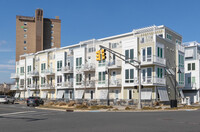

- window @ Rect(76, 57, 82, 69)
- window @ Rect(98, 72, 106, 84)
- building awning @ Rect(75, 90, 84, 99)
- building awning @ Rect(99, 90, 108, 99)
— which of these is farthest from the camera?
window @ Rect(76, 57, 82, 69)

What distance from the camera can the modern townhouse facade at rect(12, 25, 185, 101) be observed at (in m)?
41.6

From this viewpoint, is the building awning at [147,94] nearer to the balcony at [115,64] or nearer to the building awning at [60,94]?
the balcony at [115,64]

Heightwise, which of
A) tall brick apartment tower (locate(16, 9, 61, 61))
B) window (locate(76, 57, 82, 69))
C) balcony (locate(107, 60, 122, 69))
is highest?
tall brick apartment tower (locate(16, 9, 61, 61))

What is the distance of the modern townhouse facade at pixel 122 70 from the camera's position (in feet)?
136

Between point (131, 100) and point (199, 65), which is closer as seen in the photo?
point (131, 100)

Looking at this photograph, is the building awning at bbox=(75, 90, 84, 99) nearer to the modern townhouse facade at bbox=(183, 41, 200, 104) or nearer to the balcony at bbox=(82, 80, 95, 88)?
the balcony at bbox=(82, 80, 95, 88)

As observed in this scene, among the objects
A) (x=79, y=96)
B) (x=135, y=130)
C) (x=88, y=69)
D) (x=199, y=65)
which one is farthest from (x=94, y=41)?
(x=135, y=130)

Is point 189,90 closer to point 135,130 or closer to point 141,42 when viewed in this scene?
point 141,42

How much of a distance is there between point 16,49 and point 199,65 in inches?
2415

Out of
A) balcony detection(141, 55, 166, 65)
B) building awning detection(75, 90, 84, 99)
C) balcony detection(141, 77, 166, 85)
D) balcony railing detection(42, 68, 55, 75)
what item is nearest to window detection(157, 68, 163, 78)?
balcony detection(141, 77, 166, 85)

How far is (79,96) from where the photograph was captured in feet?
170

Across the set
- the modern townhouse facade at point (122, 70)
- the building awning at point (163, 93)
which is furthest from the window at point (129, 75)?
the building awning at point (163, 93)

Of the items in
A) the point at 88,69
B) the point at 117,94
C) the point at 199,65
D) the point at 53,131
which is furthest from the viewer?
the point at 199,65

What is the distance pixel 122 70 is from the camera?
1743 inches
